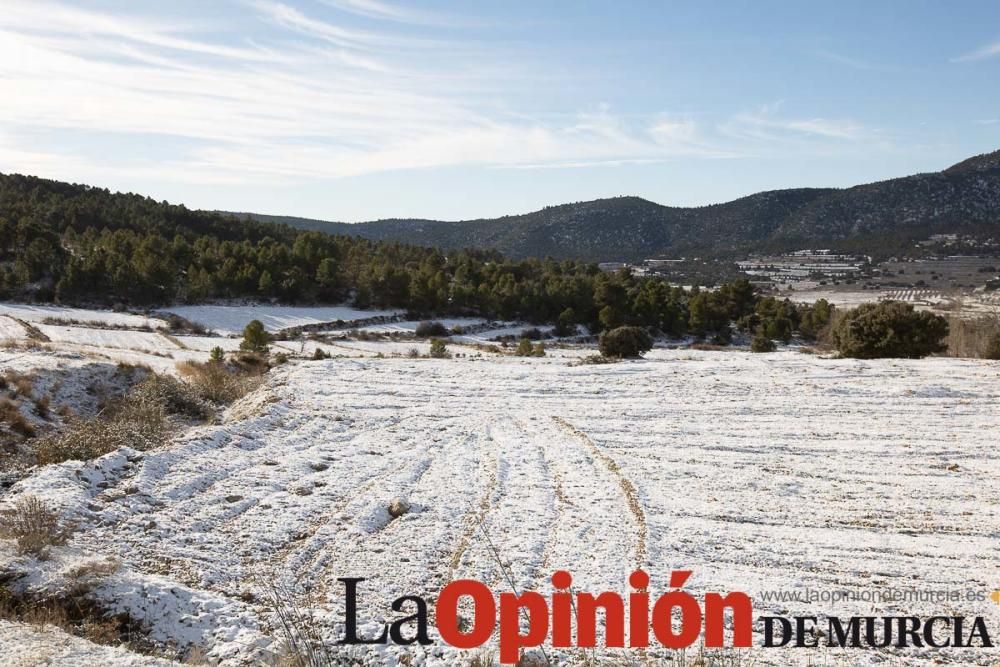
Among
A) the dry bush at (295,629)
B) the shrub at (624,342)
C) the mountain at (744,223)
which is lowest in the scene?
the dry bush at (295,629)

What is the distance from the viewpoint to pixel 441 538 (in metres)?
8.41

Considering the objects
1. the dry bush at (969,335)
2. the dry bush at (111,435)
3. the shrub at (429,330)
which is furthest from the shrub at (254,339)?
the dry bush at (969,335)

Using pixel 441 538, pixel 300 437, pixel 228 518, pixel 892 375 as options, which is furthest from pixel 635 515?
pixel 892 375

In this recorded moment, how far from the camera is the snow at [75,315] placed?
4666 centimetres

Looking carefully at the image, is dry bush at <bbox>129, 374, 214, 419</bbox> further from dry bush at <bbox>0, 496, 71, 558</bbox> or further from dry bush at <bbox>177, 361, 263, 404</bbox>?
dry bush at <bbox>0, 496, 71, 558</bbox>

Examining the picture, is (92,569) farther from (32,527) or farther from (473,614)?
(473,614)

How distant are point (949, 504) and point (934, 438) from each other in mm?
3985

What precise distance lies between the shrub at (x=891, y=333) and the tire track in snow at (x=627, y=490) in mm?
14859

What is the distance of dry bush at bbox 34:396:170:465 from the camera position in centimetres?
1066

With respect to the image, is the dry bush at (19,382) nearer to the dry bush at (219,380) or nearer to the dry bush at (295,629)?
the dry bush at (219,380)

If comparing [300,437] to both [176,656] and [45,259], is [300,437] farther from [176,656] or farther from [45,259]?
[45,259]

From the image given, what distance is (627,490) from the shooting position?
10562mm

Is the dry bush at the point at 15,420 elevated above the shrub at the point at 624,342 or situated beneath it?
situated beneath

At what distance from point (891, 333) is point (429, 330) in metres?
36.6
